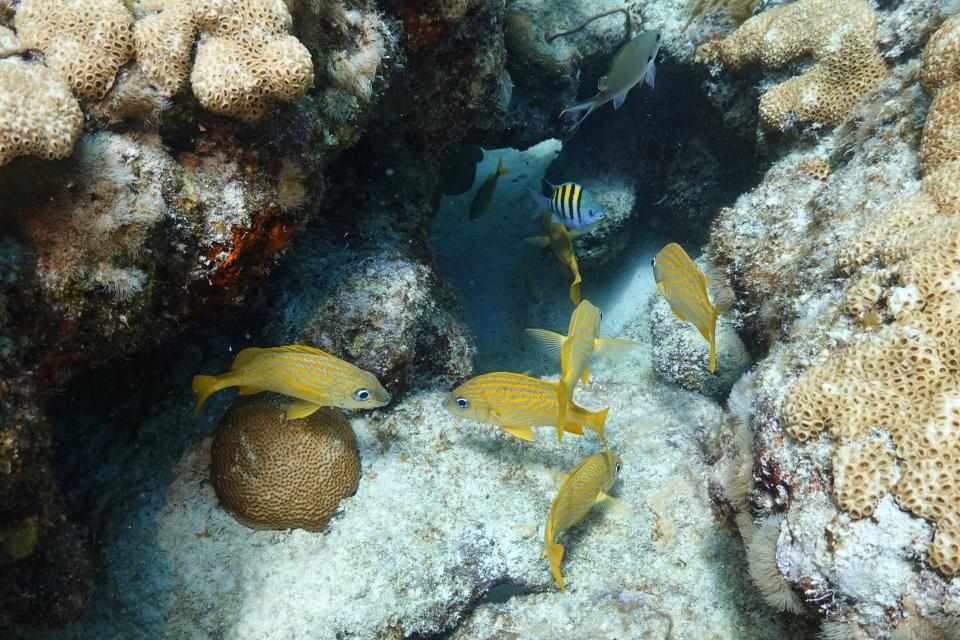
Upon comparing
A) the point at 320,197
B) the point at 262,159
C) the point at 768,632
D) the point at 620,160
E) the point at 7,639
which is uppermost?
the point at 262,159

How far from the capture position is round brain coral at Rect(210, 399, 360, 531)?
10.7 feet

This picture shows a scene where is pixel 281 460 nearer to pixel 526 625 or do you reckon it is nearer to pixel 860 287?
pixel 526 625

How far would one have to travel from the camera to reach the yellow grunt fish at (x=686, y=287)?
2.99m

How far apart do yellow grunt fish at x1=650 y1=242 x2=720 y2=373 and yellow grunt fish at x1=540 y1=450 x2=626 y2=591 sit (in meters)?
0.91

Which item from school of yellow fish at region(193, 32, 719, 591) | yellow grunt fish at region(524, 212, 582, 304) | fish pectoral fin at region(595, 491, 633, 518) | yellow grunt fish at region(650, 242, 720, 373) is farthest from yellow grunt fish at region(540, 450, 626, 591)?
yellow grunt fish at region(524, 212, 582, 304)

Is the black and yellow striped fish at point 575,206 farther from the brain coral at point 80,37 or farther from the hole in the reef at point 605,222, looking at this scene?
the brain coral at point 80,37

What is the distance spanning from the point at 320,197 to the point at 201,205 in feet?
2.29

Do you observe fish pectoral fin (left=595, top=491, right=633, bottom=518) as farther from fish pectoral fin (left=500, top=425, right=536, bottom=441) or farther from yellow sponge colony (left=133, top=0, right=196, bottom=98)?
yellow sponge colony (left=133, top=0, right=196, bottom=98)

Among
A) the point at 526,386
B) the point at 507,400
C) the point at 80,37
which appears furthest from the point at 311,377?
the point at 80,37

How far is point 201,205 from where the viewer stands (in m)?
2.47

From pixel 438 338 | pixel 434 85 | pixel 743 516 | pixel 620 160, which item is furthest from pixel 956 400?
pixel 620 160

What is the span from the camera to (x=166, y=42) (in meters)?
2.26

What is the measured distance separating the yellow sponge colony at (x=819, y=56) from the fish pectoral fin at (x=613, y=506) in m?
3.48

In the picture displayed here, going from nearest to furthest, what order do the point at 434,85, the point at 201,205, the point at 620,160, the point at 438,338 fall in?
1. the point at 201,205
2. the point at 434,85
3. the point at 438,338
4. the point at 620,160
